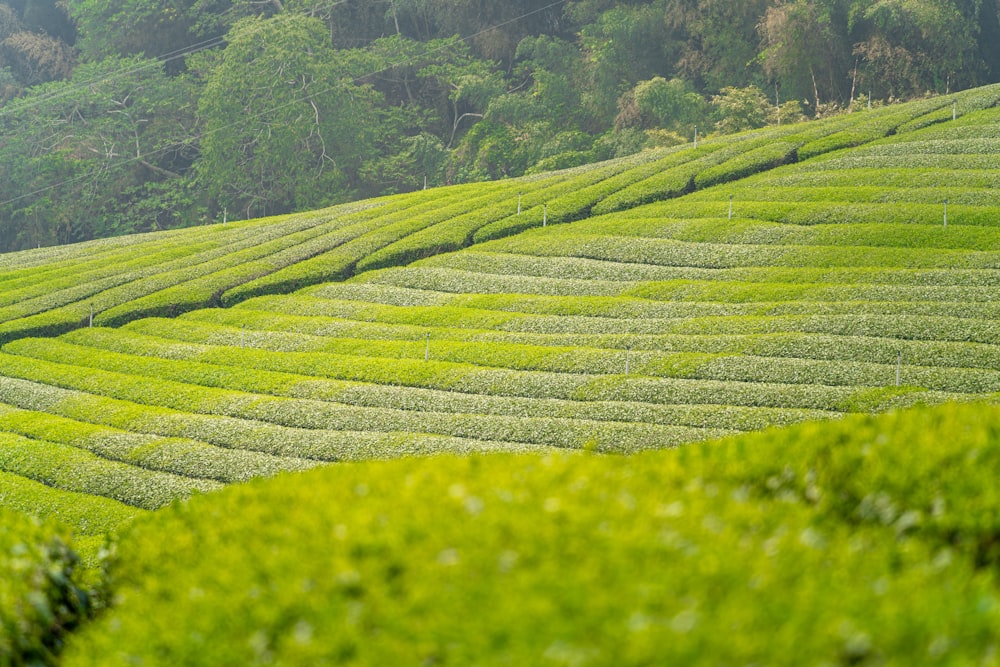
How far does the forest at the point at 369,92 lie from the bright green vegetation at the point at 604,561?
6096cm

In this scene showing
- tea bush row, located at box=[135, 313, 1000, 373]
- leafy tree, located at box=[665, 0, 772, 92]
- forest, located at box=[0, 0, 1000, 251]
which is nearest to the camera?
tea bush row, located at box=[135, 313, 1000, 373]

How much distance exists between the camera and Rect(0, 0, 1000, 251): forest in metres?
70.5

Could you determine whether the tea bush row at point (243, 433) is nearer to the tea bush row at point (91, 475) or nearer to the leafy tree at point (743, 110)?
the tea bush row at point (91, 475)

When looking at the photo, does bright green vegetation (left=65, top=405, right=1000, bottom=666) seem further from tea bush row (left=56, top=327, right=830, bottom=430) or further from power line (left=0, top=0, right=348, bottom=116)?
power line (left=0, top=0, right=348, bottom=116)

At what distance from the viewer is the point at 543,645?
6.12m

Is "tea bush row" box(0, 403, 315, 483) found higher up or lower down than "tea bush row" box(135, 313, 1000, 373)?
lower down

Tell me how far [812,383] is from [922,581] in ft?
65.8

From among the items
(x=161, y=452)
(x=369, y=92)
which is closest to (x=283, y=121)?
(x=369, y=92)

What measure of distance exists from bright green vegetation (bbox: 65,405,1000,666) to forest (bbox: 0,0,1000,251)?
61.0 metres

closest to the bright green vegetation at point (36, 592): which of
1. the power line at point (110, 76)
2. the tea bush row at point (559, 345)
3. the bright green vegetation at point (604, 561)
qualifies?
the bright green vegetation at point (604, 561)

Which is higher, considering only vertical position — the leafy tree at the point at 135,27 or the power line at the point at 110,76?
the leafy tree at the point at 135,27

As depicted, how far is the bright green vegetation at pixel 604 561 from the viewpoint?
606 cm

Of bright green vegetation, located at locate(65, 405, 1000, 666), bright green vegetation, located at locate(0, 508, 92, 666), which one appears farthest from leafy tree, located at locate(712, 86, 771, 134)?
bright green vegetation, located at locate(0, 508, 92, 666)

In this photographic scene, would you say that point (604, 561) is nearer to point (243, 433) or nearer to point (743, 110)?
point (243, 433)
